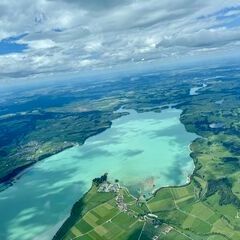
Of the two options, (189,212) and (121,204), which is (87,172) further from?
(189,212)

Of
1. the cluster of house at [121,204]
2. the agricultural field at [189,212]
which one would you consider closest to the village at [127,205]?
the cluster of house at [121,204]

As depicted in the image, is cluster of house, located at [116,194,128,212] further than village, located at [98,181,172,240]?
Yes

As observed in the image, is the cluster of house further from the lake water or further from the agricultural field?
the lake water

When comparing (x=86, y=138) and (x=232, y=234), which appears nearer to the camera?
(x=232, y=234)

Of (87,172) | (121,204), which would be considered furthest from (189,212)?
(87,172)

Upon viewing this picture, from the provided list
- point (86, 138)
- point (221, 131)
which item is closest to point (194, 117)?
point (221, 131)

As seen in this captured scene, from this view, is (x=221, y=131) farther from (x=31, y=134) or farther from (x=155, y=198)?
(x=31, y=134)

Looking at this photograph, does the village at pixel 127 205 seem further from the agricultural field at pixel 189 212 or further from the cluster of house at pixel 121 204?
the agricultural field at pixel 189 212

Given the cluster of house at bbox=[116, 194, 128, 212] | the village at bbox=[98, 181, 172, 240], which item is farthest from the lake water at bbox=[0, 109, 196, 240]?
the cluster of house at bbox=[116, 194, 128, 212]
